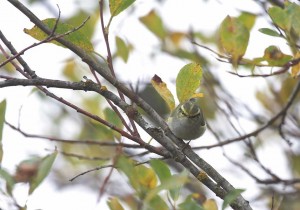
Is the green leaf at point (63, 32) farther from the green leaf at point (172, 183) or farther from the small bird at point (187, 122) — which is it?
the green leaf at point (172, 183)

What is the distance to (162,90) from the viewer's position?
2.00 m

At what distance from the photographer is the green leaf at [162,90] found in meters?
1.99

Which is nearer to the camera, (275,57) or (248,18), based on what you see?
(275,57)

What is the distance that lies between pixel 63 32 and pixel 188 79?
0.45 m

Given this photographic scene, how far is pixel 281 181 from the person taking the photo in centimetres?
288

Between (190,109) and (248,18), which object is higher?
(248,18)

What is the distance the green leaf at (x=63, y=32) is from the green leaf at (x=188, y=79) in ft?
1.06

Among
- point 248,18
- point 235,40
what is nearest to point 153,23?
point 248,18

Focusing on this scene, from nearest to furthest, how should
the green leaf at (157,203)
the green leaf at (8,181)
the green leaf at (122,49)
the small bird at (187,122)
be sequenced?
the green leaf at (157,203) < the green leaf at (8,181) < the small bird at (187,122) < the green leaf at (122,49)

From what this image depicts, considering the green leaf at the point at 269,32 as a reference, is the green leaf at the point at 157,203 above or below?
below

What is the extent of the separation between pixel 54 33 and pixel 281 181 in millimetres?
1576

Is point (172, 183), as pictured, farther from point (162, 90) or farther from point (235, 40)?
point (235, 40)

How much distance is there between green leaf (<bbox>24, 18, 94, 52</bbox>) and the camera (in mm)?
1896

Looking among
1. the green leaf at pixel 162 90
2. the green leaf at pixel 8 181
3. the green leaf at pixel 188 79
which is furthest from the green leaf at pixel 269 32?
the green leaf at pixel 8 181
